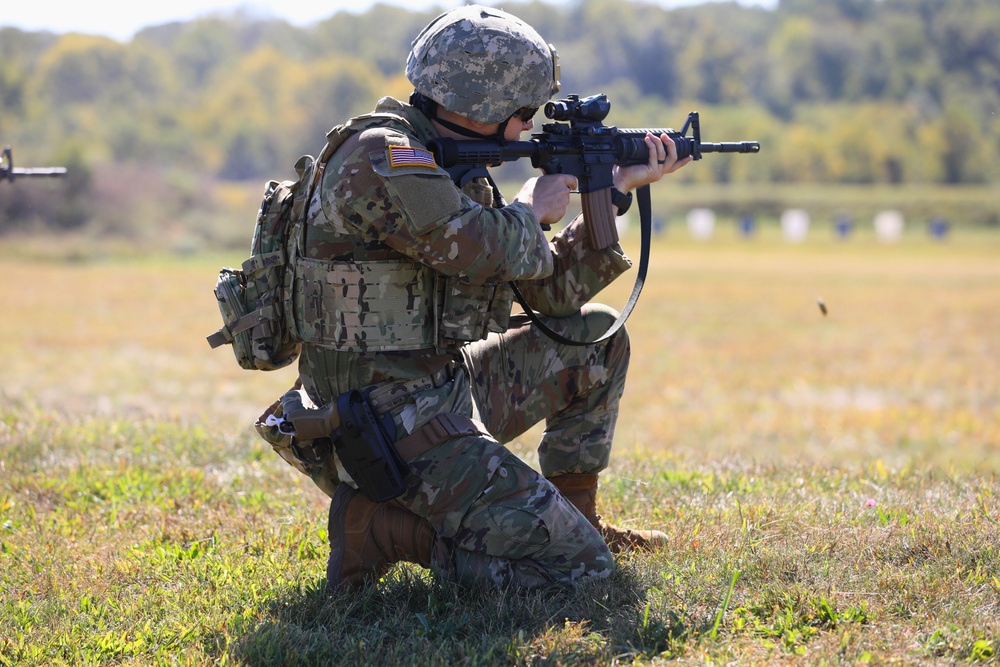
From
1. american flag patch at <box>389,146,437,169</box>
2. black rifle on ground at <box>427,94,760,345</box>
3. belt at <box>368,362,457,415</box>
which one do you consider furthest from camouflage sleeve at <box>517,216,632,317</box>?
american flag patch at <box>389,146,437,169</box>

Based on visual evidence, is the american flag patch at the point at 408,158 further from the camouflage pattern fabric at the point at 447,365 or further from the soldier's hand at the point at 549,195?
the soldier's hand at the point at 549,195

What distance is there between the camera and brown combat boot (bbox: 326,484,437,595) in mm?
3980

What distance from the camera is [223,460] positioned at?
605 centimetres

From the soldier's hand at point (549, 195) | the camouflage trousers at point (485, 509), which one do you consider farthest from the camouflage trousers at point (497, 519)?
the soldier's hand at point (549, 195)

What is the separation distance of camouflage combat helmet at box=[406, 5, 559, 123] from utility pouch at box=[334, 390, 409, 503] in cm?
117

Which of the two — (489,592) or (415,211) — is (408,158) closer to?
(415,211)

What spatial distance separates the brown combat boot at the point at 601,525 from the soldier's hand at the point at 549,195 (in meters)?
1.13

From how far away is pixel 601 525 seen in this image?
4.52m

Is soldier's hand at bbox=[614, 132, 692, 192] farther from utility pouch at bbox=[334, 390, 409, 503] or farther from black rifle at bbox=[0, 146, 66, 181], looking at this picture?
black rifle at bbox=[0, 146, 66, 181]

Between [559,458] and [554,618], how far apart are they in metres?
1.04

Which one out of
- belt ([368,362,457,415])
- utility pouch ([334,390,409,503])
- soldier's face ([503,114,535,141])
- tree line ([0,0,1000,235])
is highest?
tree line ([0,0,1000,235])

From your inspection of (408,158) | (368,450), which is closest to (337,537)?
(368,450)

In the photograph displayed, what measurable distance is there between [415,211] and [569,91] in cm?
9076

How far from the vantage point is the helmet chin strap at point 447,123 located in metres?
4.22
